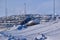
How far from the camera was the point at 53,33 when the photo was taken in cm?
284

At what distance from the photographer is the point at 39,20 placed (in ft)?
13.2

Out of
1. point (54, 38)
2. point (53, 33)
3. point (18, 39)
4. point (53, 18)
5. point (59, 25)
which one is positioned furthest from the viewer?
point (53, 18)

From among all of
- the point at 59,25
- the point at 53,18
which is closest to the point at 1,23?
the point at 53,18

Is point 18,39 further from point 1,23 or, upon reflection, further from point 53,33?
point 1,23

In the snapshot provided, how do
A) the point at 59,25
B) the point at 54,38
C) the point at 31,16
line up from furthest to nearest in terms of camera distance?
the point at 31,16 < the point at 59,25 < the point at 54,38

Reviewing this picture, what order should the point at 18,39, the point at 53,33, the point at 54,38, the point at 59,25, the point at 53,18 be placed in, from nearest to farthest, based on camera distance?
the point at 18,39, the point at 54,38, the point at 53,33, the point at 59,25, the point at 53,18

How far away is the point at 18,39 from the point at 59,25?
4.41ft

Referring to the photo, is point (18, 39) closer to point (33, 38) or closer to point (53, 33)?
point (33, 38)

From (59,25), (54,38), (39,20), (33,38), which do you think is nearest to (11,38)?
(33,38)

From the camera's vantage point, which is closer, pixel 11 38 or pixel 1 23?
pixel 11 38

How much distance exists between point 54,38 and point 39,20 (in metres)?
1.44

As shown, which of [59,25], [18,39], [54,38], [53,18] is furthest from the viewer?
[53,18]

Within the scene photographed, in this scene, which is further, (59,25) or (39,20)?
(39,20)

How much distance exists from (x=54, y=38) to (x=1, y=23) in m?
2.17
